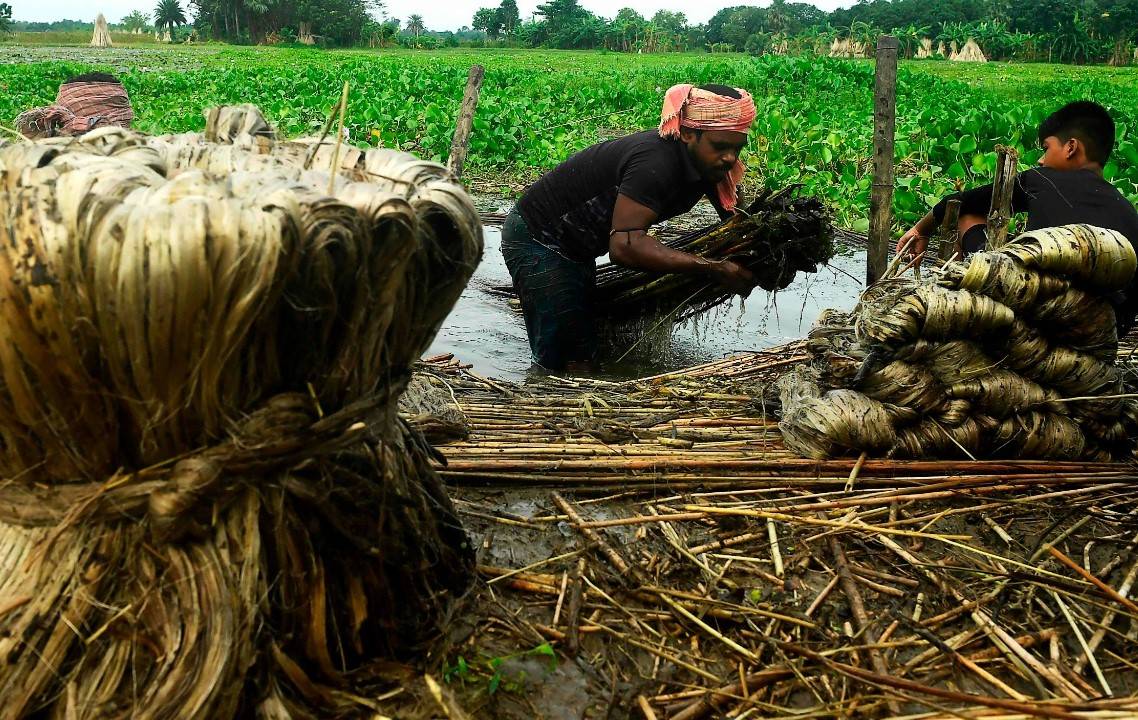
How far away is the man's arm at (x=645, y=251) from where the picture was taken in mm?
4719

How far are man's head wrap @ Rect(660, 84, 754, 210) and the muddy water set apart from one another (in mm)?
1291

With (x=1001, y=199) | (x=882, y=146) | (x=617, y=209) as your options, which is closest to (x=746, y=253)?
(x=617, y=209)

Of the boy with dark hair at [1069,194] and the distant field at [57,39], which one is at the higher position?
the distant field at [57,39]

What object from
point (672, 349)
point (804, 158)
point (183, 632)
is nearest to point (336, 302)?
point (183, 632)

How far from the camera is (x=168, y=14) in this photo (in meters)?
90.8

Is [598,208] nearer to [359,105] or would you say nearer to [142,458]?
[142,458]

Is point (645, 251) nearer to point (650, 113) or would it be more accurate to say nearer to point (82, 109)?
point (82, 109)

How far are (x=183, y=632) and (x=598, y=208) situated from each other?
3.83 meters

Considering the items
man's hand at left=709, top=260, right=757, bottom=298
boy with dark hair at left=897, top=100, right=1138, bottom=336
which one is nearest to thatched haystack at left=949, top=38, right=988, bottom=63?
boy with dark hair at left=897, top=100, right=1138, bottom=336

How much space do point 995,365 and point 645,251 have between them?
2.00 meters

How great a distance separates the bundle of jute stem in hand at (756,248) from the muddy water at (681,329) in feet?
1.39

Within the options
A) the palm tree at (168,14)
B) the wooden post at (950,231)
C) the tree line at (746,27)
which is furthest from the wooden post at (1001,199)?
the palm tree at (168,14)

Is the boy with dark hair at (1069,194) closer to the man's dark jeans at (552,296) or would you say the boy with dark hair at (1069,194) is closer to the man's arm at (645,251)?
the man's arm at (645,251)

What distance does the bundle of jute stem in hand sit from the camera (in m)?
4.83
